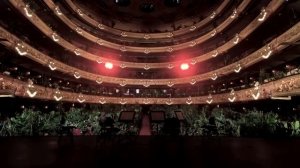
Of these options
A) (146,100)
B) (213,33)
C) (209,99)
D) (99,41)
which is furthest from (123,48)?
(209,99)

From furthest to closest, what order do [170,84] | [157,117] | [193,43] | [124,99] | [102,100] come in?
1. [124,99]
2. [170,84]
3. [102,100]
4. [193,43]
5. [157,117]

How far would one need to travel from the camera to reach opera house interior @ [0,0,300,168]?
27.7 ft

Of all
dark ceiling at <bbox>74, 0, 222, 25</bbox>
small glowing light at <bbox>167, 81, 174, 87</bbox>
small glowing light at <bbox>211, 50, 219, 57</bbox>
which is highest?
dark ceiling at <bbox>74, 0, 222, 25</bbox>

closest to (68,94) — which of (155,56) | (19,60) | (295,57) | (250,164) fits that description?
(19,60)

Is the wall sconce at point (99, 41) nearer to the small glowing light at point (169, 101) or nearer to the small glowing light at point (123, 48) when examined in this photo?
the small glowing light at point (123, 48)

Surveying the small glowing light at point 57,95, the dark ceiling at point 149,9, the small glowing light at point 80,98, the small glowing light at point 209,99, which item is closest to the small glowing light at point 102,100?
the small glowing light at point 80,98

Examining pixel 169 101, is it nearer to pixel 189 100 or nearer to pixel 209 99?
pixel 189 100

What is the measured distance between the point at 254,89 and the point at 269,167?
54.7ft

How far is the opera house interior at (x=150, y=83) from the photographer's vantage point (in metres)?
8.45

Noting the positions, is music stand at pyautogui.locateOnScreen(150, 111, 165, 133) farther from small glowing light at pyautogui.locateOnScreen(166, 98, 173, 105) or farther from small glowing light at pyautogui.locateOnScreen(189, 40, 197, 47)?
small glowing light at pyautogui.locateOnScreen(166, 98, 173, 105)

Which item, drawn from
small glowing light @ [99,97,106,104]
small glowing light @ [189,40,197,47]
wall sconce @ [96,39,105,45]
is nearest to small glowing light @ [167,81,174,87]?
small glowing light @ [189,40,197,47]

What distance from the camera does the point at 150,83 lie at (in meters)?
38.9

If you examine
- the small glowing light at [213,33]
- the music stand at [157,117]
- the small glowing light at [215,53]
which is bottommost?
the music stand at [157,117]

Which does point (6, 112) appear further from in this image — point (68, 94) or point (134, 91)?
point (134, 91)
